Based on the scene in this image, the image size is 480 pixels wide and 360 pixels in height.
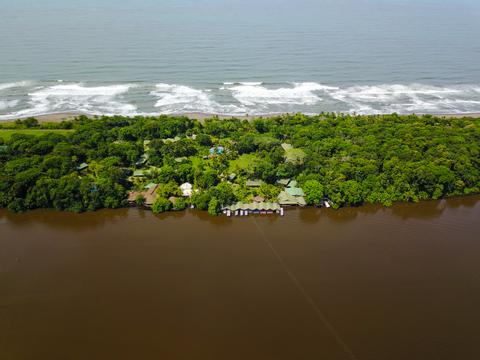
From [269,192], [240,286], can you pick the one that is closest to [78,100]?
[269,192]

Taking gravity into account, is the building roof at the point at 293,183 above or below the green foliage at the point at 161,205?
above

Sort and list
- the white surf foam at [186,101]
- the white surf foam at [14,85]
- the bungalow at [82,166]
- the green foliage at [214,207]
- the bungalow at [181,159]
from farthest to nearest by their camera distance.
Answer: the white surf foam at [14,85] < the white surf foam at [186,101] < the bungalow at [181,159] < the bungalow at [82,166] < the green foliage at [214,207]

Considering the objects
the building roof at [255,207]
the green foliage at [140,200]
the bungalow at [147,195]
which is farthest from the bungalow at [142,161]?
the building roof at [255,207]

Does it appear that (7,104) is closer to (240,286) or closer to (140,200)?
(140,200)

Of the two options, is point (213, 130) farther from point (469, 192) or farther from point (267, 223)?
point (469, 192)

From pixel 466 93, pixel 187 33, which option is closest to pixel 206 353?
pixel 466 93

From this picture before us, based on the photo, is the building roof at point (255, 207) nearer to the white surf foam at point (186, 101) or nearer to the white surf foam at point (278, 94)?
the white surf foam at point (186, 101)
